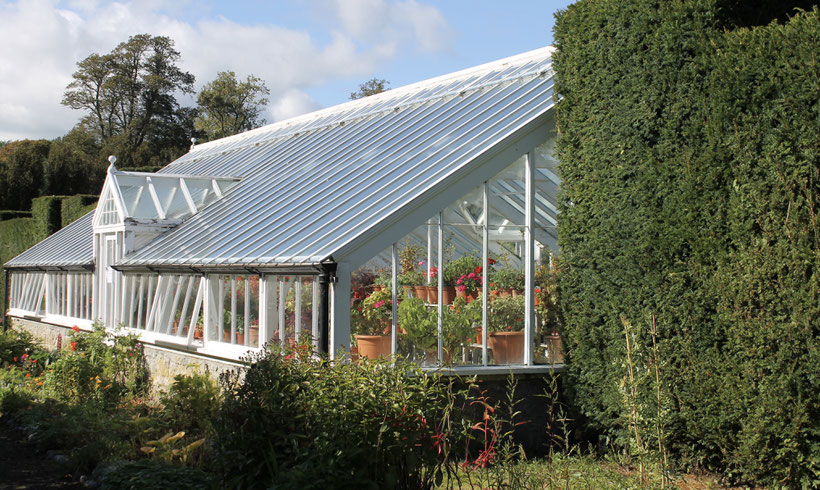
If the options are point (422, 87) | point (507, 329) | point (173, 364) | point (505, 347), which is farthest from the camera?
point (422, 87)

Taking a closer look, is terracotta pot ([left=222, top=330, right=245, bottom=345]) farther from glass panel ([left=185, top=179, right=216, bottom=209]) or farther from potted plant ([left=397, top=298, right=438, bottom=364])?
glass panel ([left=185, top=179, right=216, bottom=209])

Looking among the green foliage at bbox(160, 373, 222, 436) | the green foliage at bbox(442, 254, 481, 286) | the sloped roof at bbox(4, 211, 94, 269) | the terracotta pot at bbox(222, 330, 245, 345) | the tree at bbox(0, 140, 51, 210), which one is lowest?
the green foliage at bbox(160, 373, 222, 436)

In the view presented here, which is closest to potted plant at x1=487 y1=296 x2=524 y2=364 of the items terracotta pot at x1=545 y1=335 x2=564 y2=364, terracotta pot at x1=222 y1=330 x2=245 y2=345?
terracotta pot at x1=545 y1=335 x2=564 y2=364

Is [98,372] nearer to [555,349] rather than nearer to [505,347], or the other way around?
[505,347]

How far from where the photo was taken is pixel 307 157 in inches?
575

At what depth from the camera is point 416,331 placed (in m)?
9.16

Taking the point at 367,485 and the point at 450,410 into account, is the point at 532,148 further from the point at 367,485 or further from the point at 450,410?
the point at 367,485

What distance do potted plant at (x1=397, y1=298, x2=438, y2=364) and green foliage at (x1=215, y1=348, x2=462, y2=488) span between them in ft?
9.33

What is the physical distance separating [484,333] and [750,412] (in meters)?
3.21

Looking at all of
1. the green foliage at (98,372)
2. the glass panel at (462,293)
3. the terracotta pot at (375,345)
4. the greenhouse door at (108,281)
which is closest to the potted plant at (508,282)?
the glass panel at (462,293)

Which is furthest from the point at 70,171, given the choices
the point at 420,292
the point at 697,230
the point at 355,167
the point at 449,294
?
the point at 697,230

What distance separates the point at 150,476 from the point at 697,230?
5.78m

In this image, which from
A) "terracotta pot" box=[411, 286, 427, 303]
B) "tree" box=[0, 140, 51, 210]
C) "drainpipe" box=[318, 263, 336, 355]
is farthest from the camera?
"tree" box=[0, 140, 51, 210]

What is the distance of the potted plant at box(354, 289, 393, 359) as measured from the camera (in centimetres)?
912
